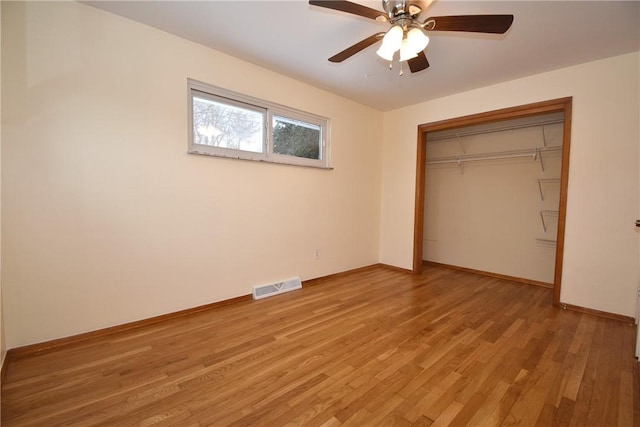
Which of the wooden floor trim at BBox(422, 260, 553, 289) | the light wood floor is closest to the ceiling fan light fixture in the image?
the light wood floor

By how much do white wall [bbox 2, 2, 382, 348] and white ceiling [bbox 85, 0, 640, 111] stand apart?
0.26 m

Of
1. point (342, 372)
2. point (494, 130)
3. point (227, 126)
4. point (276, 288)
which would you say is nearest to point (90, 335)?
point (276, 288)

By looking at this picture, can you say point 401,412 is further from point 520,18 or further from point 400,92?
point 400,92

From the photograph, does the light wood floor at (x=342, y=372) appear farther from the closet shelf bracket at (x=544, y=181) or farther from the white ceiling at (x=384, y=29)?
the white ceiling at (x=384, y=29)

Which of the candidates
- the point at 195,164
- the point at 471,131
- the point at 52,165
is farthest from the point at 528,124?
the point at 52,165

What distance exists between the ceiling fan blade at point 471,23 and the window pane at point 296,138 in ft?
6.17

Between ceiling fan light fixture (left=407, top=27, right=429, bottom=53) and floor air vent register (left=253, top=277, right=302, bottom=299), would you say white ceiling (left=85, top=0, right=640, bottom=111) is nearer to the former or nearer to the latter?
ceiling fan light fixture (left=407, top=27, right=429, bottom=53)

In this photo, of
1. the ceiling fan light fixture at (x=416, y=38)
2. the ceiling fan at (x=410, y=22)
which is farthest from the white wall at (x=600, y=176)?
the ceiling fan light fixture at (x=416, y=38)

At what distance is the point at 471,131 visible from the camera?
4168 millimetres

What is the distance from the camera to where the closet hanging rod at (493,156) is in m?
3.60

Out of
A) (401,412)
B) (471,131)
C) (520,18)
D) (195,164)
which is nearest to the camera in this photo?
(401,412)

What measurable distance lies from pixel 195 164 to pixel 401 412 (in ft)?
8.04

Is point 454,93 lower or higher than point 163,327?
higher

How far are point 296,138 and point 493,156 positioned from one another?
2884mm
